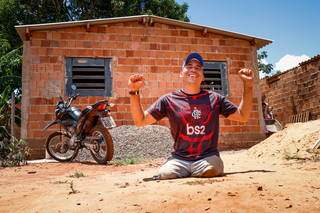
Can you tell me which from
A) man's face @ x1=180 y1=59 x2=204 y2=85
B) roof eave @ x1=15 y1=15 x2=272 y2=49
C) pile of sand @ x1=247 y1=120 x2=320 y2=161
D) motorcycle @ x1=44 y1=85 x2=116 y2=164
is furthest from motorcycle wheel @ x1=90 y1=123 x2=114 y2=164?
roof eave @ x1=15 y1=15 x2=272 y2=49

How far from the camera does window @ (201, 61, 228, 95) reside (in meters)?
10.5

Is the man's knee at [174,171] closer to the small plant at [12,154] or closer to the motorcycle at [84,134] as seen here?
the motorcycle at [84,134]

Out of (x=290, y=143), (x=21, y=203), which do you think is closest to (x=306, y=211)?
(x=21, y=203)

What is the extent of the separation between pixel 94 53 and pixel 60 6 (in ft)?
35.1

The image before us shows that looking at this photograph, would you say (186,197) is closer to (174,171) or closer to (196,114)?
(174,171)

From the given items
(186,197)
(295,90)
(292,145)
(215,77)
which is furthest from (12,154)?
(295,90)

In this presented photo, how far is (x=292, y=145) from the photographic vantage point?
6.73m

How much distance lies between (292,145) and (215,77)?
423 centimetres

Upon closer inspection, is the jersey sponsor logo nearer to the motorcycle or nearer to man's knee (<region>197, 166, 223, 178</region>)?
man's knee (<region>197, 166, 223, 178</region>)

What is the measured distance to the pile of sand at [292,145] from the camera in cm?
593

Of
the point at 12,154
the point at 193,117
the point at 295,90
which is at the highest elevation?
the point at 295,90

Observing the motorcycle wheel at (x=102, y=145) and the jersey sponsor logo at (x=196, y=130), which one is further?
the motorcycle wheel at (x=102, y=145)

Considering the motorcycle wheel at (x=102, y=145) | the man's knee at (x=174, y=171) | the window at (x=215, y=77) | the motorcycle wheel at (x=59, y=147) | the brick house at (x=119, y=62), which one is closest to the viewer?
the man's knee at (x=174, y=171)

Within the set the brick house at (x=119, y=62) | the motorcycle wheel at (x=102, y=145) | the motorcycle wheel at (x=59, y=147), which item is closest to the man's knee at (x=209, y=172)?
the motorcycle wheel at (x=102, y=145)
